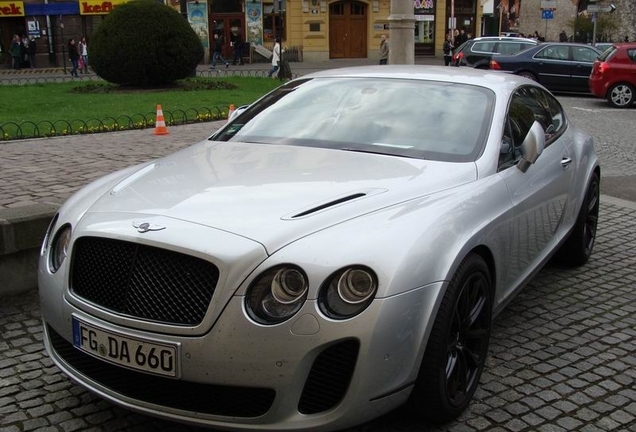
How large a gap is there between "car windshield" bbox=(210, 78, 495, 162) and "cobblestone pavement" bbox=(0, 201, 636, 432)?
1.20 metres

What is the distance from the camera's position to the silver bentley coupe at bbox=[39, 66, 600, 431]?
2.73 meters

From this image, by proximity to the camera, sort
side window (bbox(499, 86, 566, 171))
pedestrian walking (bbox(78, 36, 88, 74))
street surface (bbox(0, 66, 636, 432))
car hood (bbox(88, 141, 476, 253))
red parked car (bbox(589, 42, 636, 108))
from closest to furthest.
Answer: car hood (bbox(88, 141, 476, 253)) < street surface (bbox(0, 66, 636, 432)) < side window (bbox(499, 86, 566, 171)) < red parked car (bbox(589, 42, 636, 108)) < pedestrian walking (bbox(78, 36, 88, 74))

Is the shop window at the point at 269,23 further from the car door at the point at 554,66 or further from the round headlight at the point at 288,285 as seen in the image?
the round headlight at the point at 288,285

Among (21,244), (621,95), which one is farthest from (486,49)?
(21,244)

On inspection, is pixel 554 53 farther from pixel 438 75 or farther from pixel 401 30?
pixel 438 75

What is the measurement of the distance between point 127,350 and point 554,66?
64.9 feet

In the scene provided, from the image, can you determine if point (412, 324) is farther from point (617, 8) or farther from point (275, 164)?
point (617, 8)

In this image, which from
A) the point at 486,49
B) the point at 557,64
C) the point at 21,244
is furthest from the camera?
the point at 486,49

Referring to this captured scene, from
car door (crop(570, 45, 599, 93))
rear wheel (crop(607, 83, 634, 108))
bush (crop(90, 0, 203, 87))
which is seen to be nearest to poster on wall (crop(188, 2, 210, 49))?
bush (crop(90, 0, 203, 87))

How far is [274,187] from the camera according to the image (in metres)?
3.39

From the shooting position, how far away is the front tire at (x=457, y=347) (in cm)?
301

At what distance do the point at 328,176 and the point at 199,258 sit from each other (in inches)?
37.9

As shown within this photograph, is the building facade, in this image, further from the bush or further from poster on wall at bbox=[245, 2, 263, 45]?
the bush

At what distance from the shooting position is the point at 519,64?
2084cm
